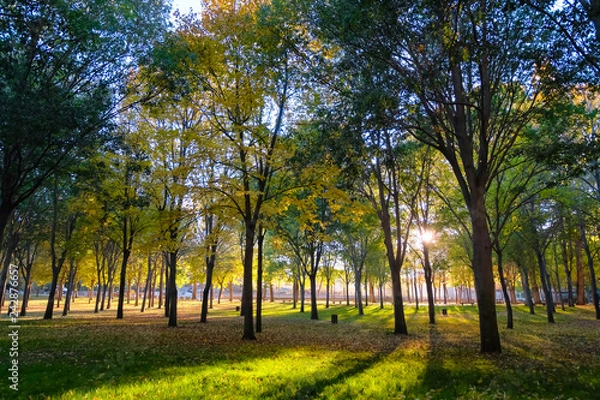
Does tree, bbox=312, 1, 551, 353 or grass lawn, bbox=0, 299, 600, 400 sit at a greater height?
tree, bbox=312, 1, 551, 353

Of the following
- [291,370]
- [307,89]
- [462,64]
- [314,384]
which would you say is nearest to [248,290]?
[291,370]

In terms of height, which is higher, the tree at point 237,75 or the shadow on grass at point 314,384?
the tree at point 237,75

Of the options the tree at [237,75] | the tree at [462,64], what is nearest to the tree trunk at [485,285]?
the tree at [462,64]

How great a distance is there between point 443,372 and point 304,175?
27.1ft

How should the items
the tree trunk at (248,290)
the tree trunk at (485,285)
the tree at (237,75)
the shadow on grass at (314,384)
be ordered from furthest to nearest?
the tree trunk at (248,290)
the tree at (237,75)
the tree trunk at (485,285)
the shadow on grass at (314,384)

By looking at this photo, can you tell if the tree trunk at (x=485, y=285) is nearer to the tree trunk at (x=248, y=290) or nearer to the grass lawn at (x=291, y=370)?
the grass lawn at (x=291, y=370)

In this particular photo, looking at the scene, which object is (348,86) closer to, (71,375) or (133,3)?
(133,3)

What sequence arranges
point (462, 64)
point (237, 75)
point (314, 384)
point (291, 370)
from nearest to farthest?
point (314, 384), point (291, 370), point (462, 64), point (237, 75)

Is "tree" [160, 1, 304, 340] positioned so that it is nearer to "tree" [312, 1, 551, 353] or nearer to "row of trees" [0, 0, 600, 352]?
"row of trees" [0, 0, 600, 352]

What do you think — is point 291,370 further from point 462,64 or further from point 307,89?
point 462,64

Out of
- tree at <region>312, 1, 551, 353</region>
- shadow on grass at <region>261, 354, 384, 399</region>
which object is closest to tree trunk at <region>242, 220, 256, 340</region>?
shadow on grass at <region>261, 354, 384, 399</region>

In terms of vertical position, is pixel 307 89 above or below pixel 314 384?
above

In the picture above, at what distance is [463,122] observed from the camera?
1141cm

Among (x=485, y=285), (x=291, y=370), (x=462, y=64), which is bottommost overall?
(x=291, y=370)
